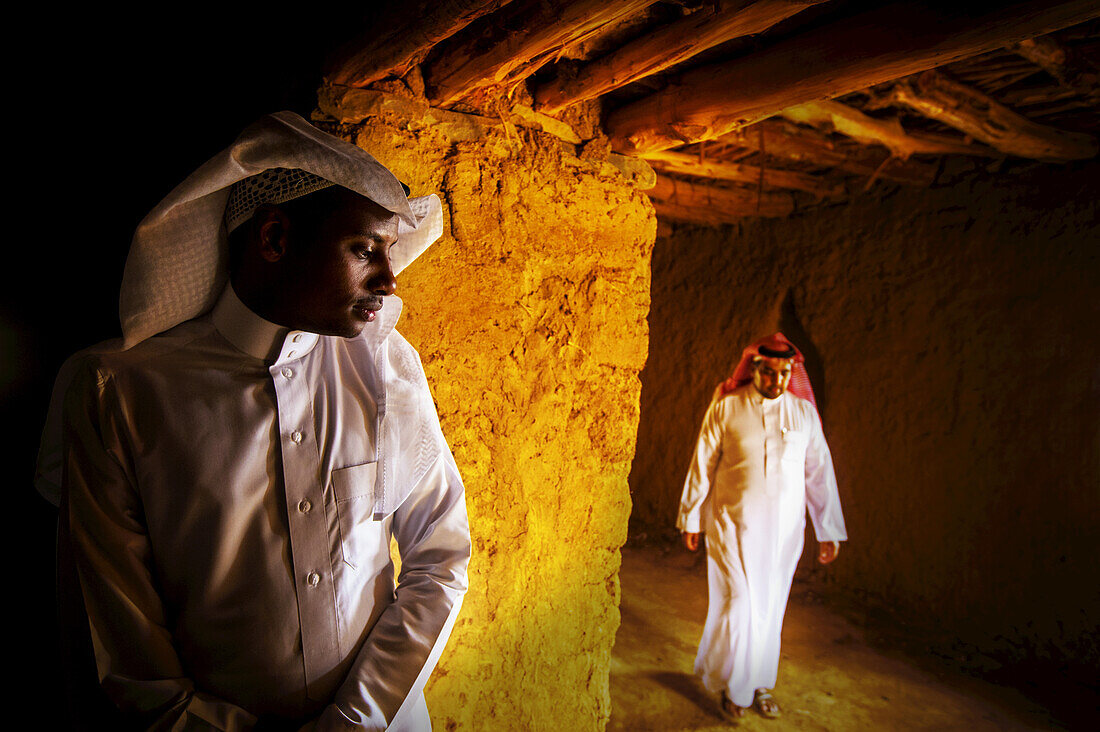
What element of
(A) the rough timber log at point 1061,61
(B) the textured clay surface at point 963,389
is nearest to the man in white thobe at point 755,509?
(B) the textured clay surface at point 963,389

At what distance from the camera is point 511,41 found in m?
1.84

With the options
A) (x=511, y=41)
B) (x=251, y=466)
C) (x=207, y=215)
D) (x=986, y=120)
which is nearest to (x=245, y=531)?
(x=251, y=466)

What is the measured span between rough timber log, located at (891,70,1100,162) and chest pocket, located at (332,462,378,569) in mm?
2999

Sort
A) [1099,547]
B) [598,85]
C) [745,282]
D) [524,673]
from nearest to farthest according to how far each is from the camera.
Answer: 1. [598,85]
2. [524,673]
3. [1099,547]
4. [745,282]

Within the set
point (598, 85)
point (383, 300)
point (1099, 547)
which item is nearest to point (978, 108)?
point (598, 85)

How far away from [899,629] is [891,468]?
118 centimetres

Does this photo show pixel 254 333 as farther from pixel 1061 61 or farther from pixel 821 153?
pixel 821 153

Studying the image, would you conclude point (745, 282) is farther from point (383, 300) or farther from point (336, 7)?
point (383, 300)

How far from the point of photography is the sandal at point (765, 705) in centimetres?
372

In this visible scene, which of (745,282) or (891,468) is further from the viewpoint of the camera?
Answer: (745,282)

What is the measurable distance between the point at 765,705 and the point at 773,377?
6.39 feet

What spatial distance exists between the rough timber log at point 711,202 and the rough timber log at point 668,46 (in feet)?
8.18

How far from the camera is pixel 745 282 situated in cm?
579

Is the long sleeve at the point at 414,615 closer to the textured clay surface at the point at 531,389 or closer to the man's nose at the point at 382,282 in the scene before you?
the man's nose at the point at 382,282
